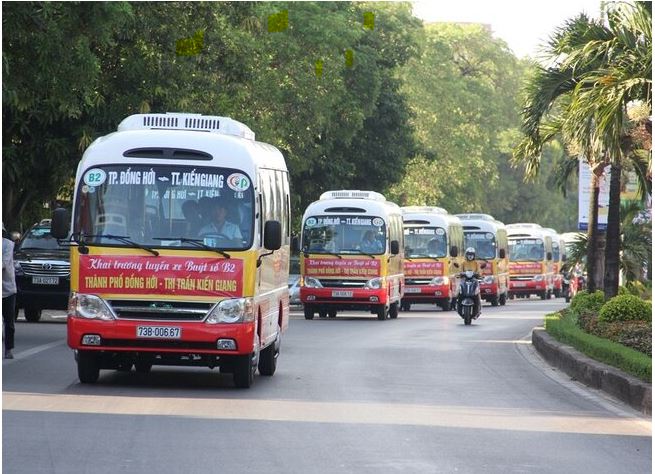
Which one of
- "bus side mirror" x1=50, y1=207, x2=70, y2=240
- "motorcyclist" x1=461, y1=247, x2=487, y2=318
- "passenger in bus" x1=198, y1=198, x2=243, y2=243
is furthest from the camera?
"motorcyclist" x1=461, y1=247, x2=487, y2=318

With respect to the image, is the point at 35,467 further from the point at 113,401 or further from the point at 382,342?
the point at 382,342

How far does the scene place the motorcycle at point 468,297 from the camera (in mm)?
35938

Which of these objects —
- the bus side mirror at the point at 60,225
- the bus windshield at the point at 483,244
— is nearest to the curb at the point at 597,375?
the bus side mirror at the point at 60,225

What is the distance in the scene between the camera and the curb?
52.2 ft

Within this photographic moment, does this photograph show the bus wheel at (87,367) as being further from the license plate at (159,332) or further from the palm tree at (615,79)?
the palm tree at (615,79)

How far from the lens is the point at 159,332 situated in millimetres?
Result: 16391

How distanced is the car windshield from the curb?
394 inches

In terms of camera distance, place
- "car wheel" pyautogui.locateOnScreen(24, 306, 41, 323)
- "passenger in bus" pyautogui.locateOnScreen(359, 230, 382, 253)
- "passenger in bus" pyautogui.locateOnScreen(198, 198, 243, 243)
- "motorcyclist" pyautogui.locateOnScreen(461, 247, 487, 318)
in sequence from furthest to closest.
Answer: "motorcyclist" pyautogui.locateOnScreen(461, 247, 487, 318), "passenger in bus" pyautogui.locateOnScreen(359, 230, 382, 253), "car wheel" pyautogui.locateOnScreen(24, 306, 41, 323), "passenger in bus" pyautogui.locateOnScreen(198, 198, 243, 243)

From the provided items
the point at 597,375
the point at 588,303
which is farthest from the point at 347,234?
the point at 597,375

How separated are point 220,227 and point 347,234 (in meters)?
19.7

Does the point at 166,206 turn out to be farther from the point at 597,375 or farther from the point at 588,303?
the point at 588,303

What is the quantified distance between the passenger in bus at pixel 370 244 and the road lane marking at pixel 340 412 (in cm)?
2053

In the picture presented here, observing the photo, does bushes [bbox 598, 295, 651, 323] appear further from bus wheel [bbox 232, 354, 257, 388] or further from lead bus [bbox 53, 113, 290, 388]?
bus wheel [bbox 232, 354, 257, 388]

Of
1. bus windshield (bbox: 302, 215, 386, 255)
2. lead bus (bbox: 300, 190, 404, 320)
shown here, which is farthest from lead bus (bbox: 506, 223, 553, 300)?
bus windshield (bbox: 302, 215, 386, 255)
